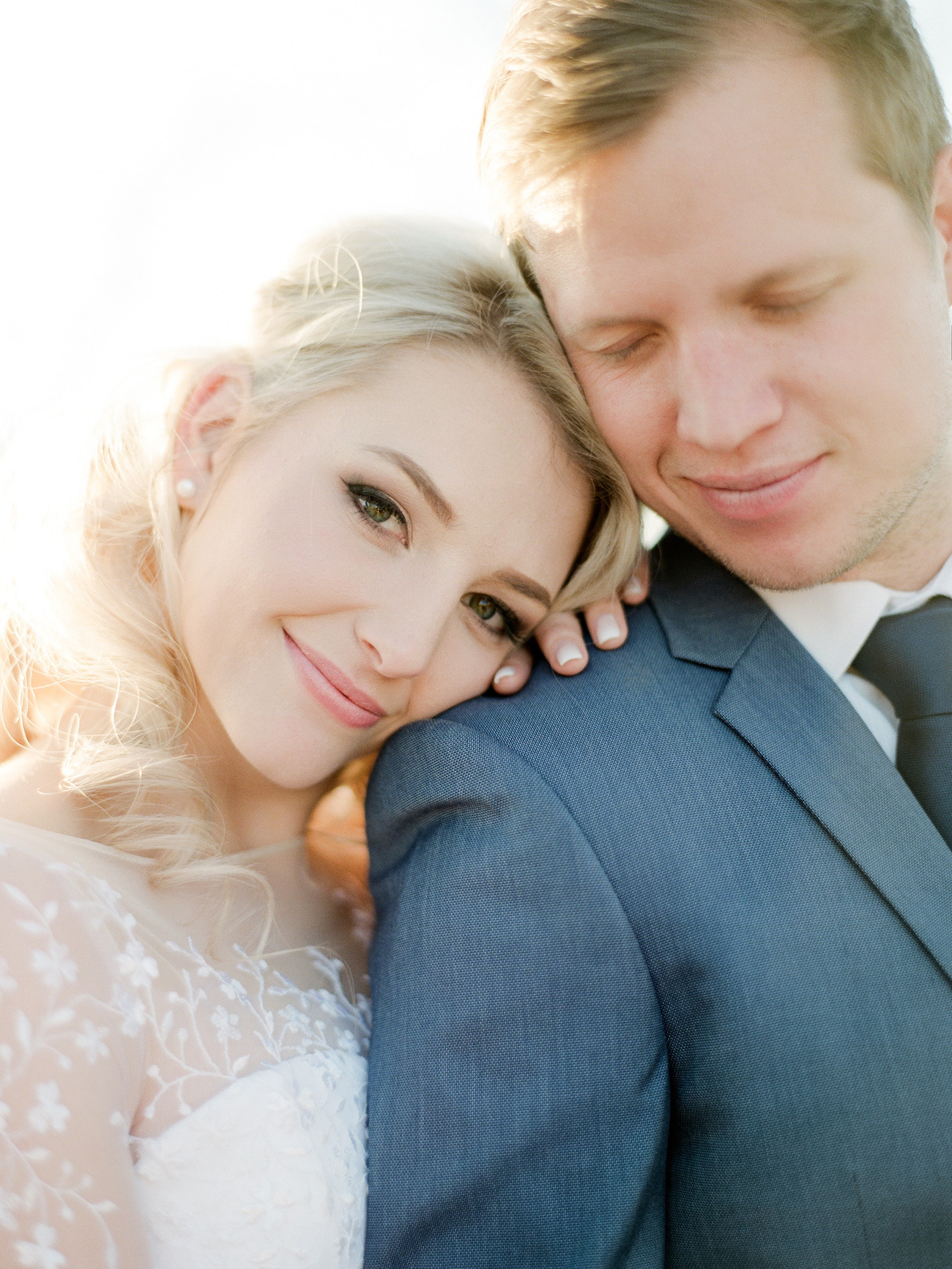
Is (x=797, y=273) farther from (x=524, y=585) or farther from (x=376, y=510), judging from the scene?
(x=376, y=510)

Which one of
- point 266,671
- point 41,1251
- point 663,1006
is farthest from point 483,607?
point 41,1251

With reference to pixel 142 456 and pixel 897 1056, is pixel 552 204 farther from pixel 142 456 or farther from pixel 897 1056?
pixel 897 1056

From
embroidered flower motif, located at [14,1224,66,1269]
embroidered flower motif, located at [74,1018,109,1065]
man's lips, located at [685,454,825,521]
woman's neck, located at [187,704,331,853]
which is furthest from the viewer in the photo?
woman's neck, located at [187,704,331,853]

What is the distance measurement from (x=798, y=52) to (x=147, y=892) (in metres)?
1.97

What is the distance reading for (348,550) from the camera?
1.88 meters

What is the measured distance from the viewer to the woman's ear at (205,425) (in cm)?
204

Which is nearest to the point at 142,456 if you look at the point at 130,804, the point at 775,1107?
the point at 130,804

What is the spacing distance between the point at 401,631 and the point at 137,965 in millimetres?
755

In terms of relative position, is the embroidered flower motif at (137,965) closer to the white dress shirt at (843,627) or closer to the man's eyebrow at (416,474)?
the man's eyebrow at (416,474)

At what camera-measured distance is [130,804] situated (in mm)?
1896

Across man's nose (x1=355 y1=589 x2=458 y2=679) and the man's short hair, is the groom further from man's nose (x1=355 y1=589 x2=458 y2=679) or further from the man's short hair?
man's nose (x1=355 y1=589 x2=458 y2=679)

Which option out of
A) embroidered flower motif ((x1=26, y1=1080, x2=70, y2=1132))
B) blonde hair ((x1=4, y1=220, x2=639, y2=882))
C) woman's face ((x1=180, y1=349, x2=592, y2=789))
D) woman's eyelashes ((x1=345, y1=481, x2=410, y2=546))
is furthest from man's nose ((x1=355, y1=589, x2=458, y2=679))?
embroidered flower motif ((x1=26, y1=1080, x2=70, y2=1132))

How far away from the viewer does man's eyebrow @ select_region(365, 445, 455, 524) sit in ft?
6.17

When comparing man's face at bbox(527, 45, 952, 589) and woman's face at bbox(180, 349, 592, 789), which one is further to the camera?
woman's face at bbox(180, 349, 592, 789)
